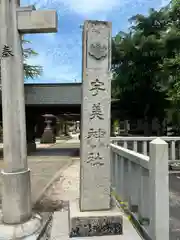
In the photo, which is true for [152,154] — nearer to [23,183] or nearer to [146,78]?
[23,183]

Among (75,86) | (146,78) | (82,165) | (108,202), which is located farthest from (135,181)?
(146,78)

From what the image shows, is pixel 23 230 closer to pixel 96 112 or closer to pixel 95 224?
pixel 95 224

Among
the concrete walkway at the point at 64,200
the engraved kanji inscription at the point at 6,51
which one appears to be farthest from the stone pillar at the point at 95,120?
the engraved kanji inscription at the point at 6,51

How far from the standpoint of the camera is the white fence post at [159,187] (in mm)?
2250

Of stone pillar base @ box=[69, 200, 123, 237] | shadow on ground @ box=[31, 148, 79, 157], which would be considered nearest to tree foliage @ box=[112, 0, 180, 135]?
shadow on ground @ box=[31, 148, 79, 157]

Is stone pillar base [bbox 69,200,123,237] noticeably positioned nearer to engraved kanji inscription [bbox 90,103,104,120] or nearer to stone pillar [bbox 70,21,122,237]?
stone pillar [bbox 70,21,122,237]

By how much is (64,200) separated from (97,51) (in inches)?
131

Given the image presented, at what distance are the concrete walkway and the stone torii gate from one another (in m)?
0.44

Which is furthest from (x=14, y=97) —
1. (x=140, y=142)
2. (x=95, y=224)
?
(x=140, y=142)

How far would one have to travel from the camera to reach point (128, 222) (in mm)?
3199

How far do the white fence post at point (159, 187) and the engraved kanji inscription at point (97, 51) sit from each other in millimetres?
1361

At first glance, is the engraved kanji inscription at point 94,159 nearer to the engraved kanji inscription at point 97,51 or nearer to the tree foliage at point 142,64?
the engraved kanji inscription at point 97,51

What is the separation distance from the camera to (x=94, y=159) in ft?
9.98

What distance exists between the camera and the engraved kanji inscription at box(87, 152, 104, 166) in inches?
120
